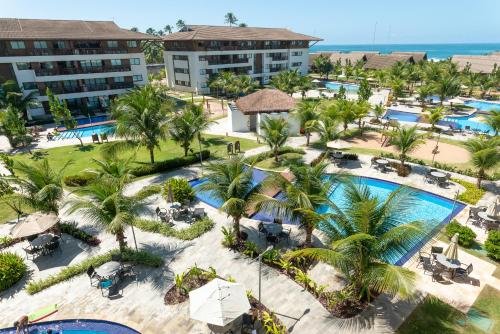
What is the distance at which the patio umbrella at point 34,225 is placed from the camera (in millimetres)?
15270

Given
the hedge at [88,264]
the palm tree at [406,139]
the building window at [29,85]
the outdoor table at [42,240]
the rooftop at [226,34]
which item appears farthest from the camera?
the rooftop at [226,34]

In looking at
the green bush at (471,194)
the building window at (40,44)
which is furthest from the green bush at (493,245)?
the building window at (40,44)

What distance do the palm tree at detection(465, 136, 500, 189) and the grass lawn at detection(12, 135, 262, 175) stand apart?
1921 centimetres

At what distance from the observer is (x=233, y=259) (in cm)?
1550

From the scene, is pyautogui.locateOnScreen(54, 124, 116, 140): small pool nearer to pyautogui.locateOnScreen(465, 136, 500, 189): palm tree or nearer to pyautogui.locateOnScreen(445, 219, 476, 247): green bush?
pyautogui.locateOnScreen(445, 219, 476, 247): green bush

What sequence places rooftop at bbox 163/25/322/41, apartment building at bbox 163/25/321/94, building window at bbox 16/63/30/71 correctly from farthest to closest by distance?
1. apartment building at bbox 163/25/321/94
2. rooftop at bbox 163/25/322/41
3. building window at bbox 16/63/30/71

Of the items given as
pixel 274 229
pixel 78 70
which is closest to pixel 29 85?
pixel 78 70

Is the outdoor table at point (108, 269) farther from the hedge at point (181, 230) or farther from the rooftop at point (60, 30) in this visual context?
the rooftop at point (60, 30)

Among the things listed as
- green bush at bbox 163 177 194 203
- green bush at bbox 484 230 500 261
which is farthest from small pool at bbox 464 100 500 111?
green bush at bbox 163 177 194 203

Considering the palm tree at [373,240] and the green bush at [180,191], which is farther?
the green bush at [180,191]

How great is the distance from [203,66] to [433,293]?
57.2 metres

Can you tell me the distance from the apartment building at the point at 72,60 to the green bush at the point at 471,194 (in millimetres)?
46240

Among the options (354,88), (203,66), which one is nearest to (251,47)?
(203,66)

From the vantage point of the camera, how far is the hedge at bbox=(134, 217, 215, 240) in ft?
57.5
